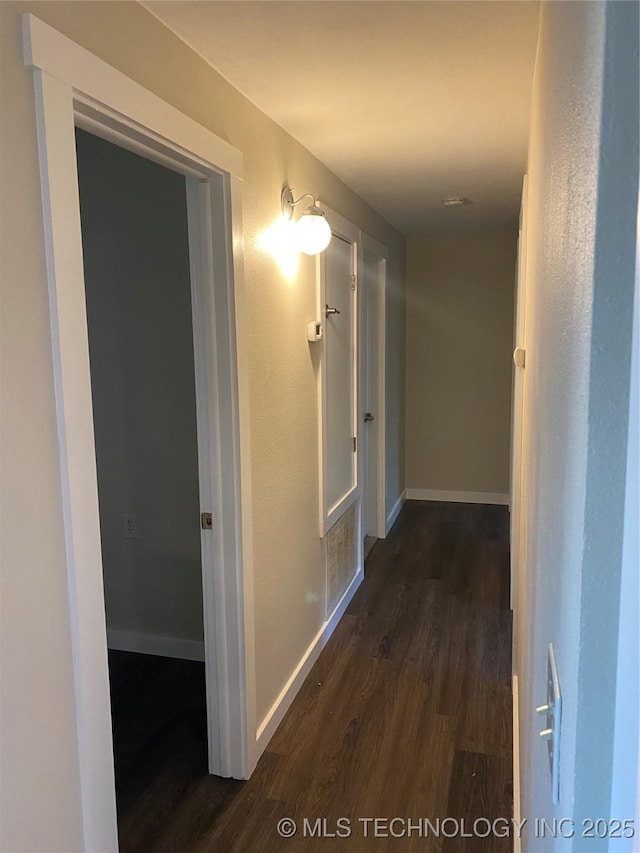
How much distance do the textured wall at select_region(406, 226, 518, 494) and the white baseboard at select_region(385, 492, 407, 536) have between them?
249 mm

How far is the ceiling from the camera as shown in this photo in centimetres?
156

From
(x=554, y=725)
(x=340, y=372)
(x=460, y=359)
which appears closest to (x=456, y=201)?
(x=340, y=372)

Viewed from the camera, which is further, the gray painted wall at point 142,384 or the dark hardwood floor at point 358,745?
the gray painted wall at point 142,384

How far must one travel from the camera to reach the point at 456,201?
3920 mm

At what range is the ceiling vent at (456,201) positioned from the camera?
12.6 feet

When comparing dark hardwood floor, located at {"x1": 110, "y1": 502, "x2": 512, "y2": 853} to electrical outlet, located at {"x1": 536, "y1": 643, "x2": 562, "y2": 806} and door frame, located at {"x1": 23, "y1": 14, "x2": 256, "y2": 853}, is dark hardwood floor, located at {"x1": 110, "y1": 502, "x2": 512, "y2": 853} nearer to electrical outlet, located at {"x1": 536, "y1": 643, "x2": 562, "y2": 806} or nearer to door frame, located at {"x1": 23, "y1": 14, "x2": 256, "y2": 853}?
door frame, located at {"x1": 23, "y1": 14, "x2": 256, "y2": 853}

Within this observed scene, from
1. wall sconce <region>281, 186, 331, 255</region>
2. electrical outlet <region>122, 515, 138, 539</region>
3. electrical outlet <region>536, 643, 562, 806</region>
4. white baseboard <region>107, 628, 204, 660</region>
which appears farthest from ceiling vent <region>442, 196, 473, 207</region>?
electrical outlet <region>536, 643, 562, 806</region>

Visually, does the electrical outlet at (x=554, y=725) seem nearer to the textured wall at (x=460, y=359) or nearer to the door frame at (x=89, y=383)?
the door frame at (x=89, y=383)

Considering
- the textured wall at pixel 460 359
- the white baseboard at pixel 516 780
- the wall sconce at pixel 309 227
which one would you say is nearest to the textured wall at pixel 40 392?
the wall sconce at pixel 309 227

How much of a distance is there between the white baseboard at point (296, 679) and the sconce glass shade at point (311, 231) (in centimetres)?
178

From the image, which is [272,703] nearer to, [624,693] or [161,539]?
[161,539]

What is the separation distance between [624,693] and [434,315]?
5.27 m

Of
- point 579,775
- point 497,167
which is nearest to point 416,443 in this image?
point 497,167

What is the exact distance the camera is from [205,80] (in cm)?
185
